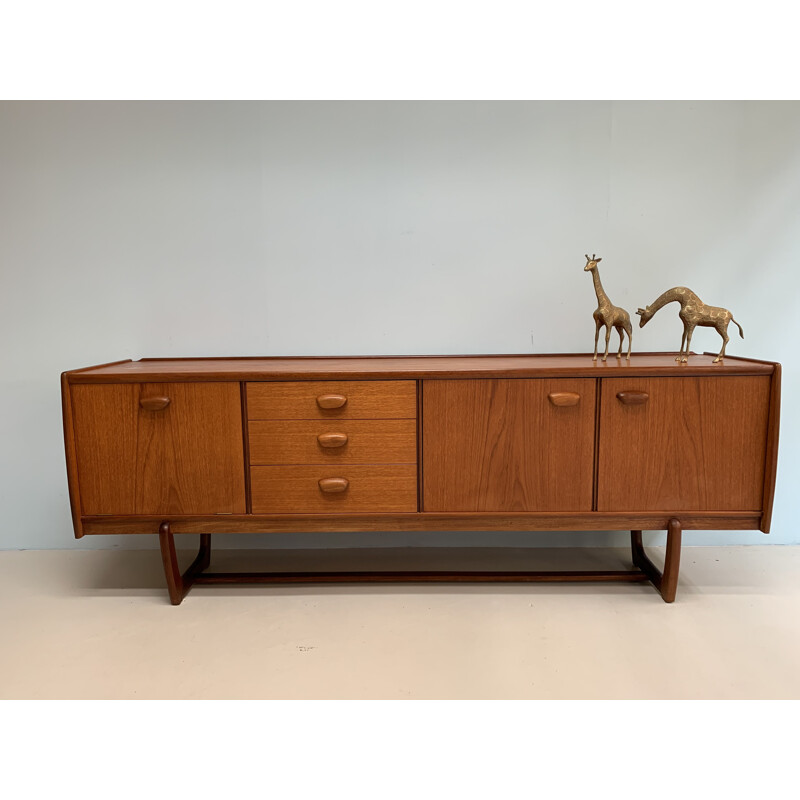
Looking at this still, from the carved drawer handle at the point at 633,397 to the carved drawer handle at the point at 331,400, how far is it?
882 mm

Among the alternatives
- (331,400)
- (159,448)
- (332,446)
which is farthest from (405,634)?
(159,448)

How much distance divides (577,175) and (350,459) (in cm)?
143

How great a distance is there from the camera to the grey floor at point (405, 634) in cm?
170

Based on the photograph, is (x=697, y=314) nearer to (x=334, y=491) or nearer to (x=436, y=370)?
(x=436, y=370)

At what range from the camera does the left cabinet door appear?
2.04 metres

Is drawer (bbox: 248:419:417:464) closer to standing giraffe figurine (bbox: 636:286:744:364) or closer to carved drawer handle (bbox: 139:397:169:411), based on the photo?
carved drawer handle (bbox: 139:397:169:411)

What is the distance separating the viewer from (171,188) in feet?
8.15

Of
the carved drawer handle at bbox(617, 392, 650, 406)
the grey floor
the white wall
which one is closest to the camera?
the grey floor

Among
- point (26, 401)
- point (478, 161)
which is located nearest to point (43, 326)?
point (26, 401)

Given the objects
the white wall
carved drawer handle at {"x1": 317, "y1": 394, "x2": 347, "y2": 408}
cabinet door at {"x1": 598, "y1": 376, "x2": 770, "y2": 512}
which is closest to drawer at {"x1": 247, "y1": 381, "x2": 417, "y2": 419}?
carved drawer handle at {"x1": 317, "y1": 394, "x2": 347, "y2": 408}

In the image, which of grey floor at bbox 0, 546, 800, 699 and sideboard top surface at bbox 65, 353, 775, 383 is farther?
sideboard top surface at bbox 65, 353, 775, 383

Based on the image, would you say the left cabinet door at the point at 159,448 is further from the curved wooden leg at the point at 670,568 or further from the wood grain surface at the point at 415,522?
the curved wooden leg at the point at 670,568

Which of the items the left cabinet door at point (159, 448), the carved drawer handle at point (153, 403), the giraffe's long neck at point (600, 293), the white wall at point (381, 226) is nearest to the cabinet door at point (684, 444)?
the giraffe's long neck at point (600, 293)
